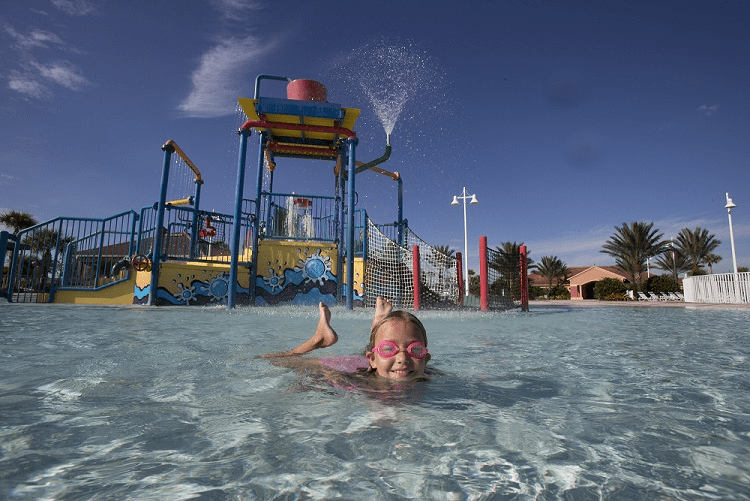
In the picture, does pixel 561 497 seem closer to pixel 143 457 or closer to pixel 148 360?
pixel 143 457

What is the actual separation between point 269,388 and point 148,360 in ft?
5.34

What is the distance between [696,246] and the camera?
140 ft

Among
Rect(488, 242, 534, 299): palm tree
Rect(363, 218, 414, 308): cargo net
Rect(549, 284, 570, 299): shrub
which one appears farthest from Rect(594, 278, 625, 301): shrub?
Rect(363, 218, 414, 308): cargo net

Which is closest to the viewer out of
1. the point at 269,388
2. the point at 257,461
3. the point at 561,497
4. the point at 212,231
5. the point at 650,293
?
the point at 561,497

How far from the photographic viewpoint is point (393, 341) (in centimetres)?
267

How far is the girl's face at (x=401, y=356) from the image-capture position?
104 inches

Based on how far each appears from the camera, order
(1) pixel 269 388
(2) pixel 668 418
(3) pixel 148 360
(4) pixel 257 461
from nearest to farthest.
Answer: (4) pixel 257 461, (2) pixel 668 418, (1) pixel 269 388, (3) pixel 148 360

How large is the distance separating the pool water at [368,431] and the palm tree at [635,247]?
40.6 m

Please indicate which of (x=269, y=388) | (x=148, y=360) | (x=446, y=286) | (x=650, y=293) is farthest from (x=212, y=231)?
(x=650, y=293)

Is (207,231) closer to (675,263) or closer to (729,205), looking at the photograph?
(729,205)

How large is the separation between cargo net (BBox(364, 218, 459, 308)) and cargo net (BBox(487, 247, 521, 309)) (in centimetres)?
130

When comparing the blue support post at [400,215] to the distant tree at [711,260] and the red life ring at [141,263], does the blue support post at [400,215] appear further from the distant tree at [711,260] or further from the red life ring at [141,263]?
the distant tree at [711,260]

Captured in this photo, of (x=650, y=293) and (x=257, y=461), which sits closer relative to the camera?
(x=257, y=461)

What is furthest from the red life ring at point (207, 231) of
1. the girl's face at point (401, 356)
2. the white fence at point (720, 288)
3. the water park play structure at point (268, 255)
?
the white fence at point (720, 288)
